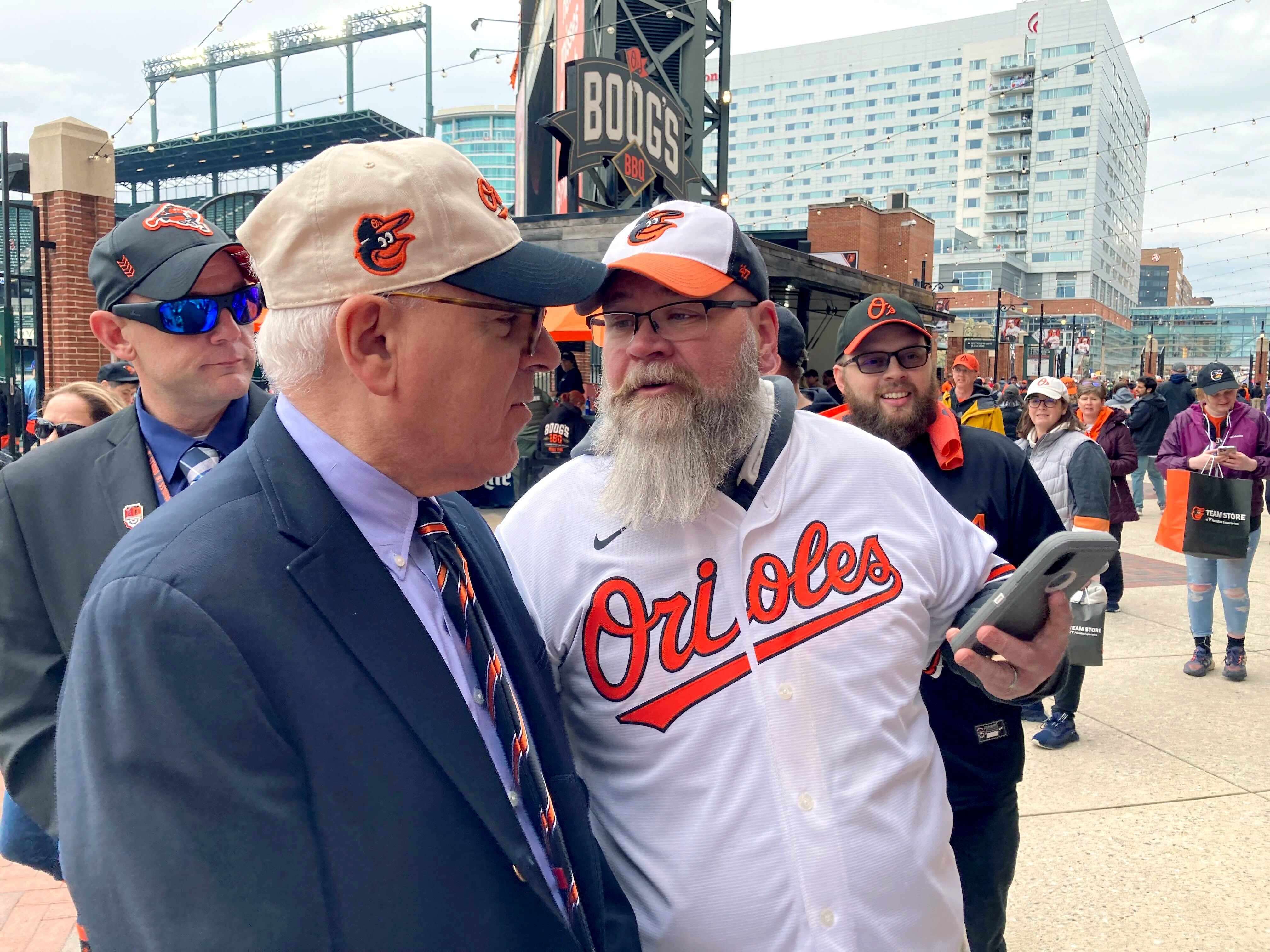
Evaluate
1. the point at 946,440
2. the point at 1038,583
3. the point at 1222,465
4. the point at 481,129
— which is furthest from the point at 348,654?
the point at 481,129

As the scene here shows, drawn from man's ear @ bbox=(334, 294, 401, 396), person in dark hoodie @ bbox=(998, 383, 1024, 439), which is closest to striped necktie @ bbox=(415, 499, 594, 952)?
man's ear @ bbox=(334, 294, 401, 396)

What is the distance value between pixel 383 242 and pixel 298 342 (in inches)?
6.6

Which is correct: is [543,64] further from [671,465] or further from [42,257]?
[671,465]

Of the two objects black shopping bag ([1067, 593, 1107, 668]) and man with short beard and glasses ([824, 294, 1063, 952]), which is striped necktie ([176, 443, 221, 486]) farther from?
black shopping bag ([1067, 593, 1107, 668])

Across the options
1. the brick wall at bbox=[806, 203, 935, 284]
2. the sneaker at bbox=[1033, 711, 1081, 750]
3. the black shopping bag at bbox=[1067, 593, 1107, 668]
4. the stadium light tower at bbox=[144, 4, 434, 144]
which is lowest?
the sneaker at bbox=[1033, 711, 1081, 750]

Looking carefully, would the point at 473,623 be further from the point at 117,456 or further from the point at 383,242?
the point at 117,456

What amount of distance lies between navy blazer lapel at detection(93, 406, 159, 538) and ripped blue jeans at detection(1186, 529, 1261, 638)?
6190mm

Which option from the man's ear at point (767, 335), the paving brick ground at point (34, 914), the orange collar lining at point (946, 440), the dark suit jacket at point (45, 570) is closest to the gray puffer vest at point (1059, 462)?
the orange collar lining at point (946, 440)

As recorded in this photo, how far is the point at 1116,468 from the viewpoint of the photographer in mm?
6906

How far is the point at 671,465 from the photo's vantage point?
1613 millimetres

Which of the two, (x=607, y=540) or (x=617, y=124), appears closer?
Answer: (x=607, y=540)

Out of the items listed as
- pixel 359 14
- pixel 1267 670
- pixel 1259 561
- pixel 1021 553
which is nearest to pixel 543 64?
pixel 1259 561

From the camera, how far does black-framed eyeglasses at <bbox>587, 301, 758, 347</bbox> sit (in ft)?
5.75

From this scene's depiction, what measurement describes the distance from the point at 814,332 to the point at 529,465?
15.8 meters
